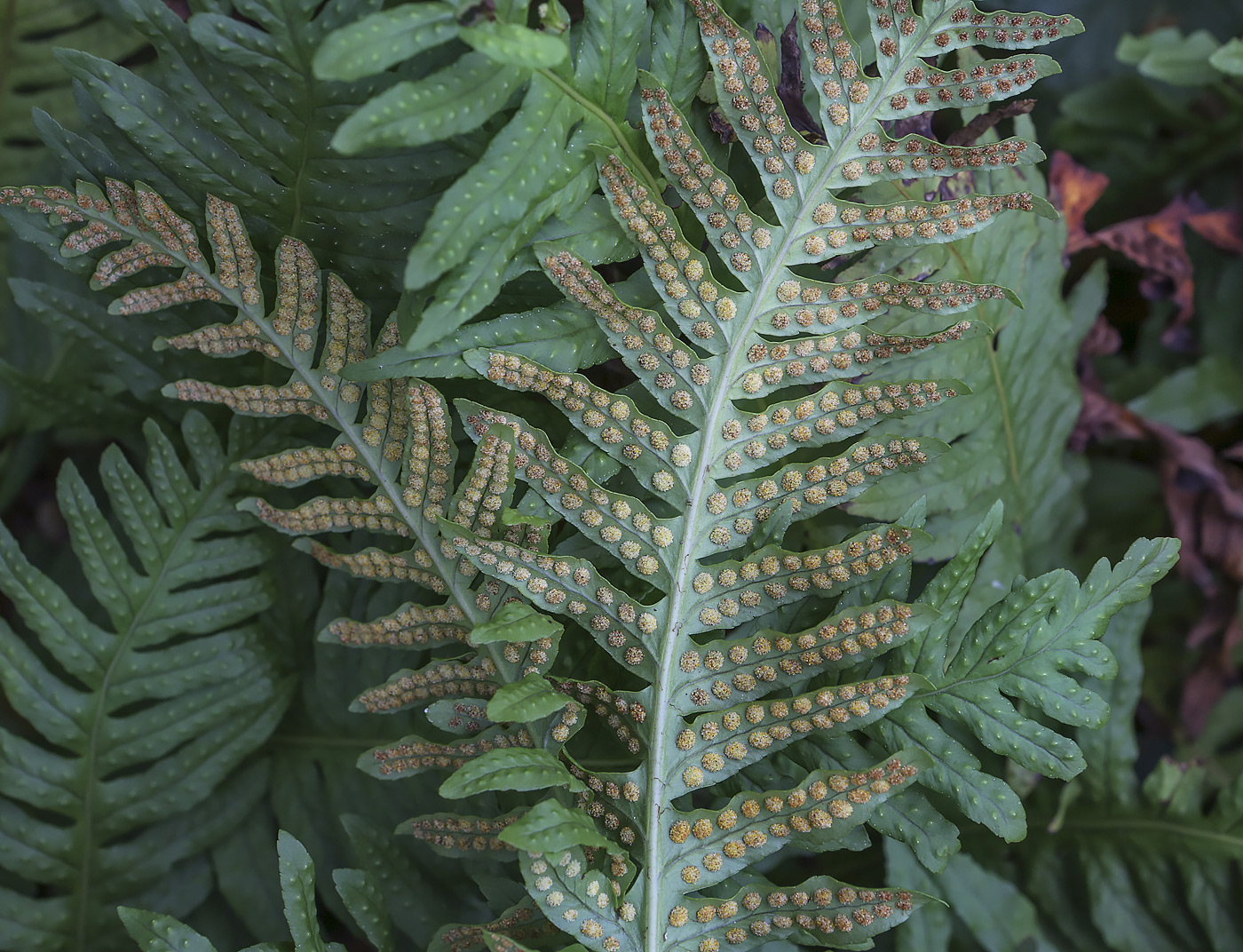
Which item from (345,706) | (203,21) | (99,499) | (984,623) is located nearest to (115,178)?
(203,21)

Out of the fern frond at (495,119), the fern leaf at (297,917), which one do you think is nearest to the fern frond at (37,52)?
the fern frond at (495,119)

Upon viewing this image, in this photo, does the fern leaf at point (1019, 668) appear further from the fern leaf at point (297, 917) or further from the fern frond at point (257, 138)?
the fern frond at point (257, 138)

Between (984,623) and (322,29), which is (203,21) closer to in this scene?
(322,29)

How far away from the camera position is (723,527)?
979 millimetres

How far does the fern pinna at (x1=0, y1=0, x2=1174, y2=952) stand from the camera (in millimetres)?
927

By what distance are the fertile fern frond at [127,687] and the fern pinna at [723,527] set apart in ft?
0.75

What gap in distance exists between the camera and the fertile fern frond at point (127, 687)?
1.18 m

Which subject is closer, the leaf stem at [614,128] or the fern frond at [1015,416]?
the leaf stem at [614,128]

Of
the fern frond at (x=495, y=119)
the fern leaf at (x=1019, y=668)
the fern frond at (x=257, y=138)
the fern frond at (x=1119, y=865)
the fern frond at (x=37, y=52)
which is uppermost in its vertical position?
the fern frond at (x=37, y=52)

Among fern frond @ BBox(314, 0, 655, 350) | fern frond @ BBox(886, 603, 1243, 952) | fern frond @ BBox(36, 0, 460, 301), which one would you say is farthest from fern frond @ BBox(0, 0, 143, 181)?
fern frond @ BBox(886, 603, 1243, 952)

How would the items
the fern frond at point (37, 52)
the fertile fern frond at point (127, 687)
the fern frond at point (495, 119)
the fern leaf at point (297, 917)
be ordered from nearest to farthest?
the fern frond at point (495, 119), the fern leaf at point (297, 917), the fertile fern frond at point (127, 687), the fern frond at point (37, 52)

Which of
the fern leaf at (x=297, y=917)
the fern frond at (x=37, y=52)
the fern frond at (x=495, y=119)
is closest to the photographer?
the fern frond at (x=495, y=119)

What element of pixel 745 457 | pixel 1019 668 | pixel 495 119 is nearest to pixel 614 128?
pixel 495 119

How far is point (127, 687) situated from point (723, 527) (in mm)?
809
